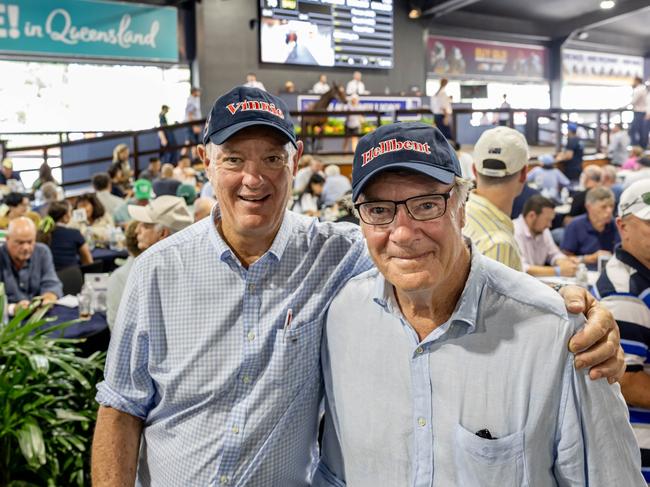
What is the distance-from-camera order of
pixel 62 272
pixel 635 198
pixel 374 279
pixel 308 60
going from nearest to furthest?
1. pixel 374 279
2. pixel 635 198
3. pixel 62 272
4. pixel 308 60

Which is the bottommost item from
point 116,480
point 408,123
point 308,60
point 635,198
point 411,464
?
point 116,480

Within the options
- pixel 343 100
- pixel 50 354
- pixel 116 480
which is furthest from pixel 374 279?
pixel 343 100

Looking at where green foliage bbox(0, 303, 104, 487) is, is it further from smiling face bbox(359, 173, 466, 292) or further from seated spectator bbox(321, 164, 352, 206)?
seated spectator bbox(321, 164, 352, 206)

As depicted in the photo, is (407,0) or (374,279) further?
(407,0)

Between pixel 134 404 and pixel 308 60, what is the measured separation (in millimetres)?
15227

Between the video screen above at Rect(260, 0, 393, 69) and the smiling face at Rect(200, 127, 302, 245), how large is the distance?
1461 centimetres

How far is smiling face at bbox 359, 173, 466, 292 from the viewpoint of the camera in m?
1.26

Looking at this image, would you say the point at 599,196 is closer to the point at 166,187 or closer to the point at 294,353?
the point at 294,353

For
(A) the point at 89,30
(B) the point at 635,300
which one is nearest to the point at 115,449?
(B) the point at 635,300

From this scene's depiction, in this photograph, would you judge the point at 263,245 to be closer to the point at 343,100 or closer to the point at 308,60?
the point at 343,100

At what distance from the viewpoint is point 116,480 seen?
155 cm

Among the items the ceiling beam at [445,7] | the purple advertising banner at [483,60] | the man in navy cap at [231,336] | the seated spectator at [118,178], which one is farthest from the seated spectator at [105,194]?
the purple advertising banner at [483,60]

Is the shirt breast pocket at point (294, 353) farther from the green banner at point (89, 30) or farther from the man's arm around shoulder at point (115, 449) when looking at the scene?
the green banner at point (89, 30)

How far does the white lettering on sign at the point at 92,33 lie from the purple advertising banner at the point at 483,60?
834 cm
